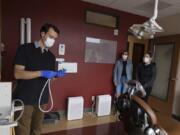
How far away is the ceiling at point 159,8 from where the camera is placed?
2.97 m

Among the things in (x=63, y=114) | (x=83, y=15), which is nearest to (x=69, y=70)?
(x=63, y=114)

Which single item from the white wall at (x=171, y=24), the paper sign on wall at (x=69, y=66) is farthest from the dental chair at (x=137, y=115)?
the white wall at (x=171, y=24)

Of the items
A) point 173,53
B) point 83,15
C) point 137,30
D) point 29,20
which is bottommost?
point 173,53

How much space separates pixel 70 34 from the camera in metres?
3.09

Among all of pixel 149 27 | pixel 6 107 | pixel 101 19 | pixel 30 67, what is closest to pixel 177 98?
pixel 149 27

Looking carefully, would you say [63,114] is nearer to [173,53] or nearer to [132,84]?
[132,84]

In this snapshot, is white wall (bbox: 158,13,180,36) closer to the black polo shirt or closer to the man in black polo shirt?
the man in black polo shirt

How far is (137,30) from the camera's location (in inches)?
80.6

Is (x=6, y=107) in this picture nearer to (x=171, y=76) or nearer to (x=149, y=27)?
(x=149, y=27)

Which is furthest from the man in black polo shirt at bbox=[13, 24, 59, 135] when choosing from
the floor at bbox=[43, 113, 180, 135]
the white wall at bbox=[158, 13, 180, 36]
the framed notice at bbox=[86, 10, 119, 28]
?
the white wall at bbox=[158, 13, 180, 36]

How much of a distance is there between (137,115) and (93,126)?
131cm

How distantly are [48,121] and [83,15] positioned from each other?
6.88ft

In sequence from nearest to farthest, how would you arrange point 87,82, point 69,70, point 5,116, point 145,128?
1. point 5,116
2. point 145,128
3. point 69,70
4. point 87,82

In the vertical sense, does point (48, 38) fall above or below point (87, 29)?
below
